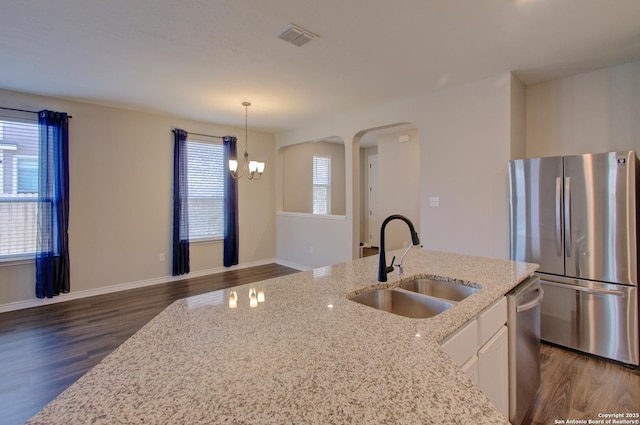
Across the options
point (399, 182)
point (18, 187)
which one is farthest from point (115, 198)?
point (399, 182)

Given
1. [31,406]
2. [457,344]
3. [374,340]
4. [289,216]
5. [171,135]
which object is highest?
[171,135]

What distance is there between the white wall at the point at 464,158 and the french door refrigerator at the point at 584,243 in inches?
14.0

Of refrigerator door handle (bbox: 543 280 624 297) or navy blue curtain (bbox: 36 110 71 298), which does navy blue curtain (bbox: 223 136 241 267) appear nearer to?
navy blue curtain (bbox: 36 110 71 298)

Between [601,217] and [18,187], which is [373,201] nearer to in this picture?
[601,217]

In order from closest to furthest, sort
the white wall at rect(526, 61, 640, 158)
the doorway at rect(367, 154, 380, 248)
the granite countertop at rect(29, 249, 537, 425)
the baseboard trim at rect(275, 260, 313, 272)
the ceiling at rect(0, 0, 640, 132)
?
the granite countertop at rect(29, 249, 537, 425)
the ceiling at rect(0, 0, 640, 132)
the white wall at rect(526, 61, 640, 158)
the baseboard trim at rect(275, 260, 313, 272)
the doorway at rect(367, 154, 380, 248)

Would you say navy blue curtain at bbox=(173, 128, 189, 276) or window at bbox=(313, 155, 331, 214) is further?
window at bbox=(313, 155, 331, 214)

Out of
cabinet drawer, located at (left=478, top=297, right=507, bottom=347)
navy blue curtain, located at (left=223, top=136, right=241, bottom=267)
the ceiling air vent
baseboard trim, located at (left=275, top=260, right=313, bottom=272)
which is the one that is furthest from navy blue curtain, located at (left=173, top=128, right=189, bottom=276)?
cabinet drawer, located at (left=478, top=297, right=507, bottom=347)

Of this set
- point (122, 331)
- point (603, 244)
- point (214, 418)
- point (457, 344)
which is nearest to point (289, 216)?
point (122, 331)

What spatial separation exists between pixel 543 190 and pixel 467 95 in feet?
4.49

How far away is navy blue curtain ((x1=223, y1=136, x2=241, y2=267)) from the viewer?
5.62 m

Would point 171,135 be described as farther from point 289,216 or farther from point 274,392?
point 274,392

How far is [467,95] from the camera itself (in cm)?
353

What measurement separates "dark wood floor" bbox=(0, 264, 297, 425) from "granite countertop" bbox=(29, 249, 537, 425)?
6.19 ft

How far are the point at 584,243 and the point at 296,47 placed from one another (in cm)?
298
